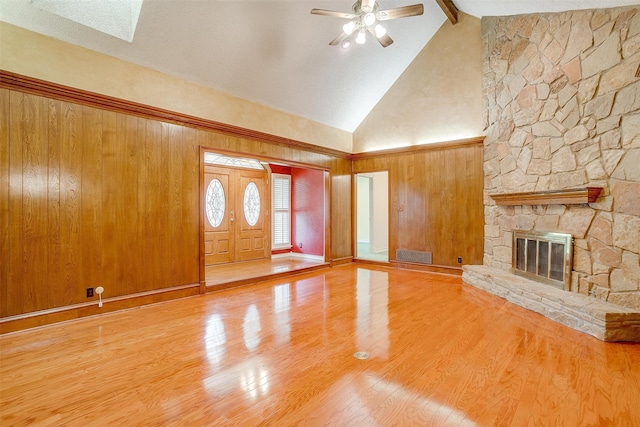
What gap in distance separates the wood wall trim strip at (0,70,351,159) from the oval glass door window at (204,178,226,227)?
238 centimetres

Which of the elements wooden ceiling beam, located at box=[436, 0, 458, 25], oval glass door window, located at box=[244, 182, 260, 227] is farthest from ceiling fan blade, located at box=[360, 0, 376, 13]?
oval glass door window, located at box=[244, 182, 260, 227]

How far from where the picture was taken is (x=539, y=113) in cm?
426

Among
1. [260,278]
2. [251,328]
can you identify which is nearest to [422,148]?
[260,278]

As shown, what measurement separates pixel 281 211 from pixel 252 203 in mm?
795

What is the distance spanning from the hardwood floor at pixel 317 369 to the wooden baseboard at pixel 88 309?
129 millimetres

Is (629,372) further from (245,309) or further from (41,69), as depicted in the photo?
(41,69)

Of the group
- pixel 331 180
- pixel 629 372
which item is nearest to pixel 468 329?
pixel 629 372

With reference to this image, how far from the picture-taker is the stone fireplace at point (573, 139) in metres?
3.16

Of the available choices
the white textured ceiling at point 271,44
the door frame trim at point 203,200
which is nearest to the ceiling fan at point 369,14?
the white textured ceiling at point 271,44

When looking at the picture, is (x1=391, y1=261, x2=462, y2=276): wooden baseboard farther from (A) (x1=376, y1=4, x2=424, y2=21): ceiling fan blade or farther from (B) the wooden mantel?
(A) (x1=376, y1=4, x2=424, y2=21): ceiling fan blade

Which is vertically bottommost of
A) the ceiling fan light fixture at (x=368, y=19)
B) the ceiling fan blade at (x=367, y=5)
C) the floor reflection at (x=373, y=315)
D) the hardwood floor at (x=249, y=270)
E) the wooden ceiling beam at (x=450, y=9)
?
the floor reflection at (x=373, y=315)

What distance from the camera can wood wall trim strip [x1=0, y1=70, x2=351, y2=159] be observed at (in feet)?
10.1

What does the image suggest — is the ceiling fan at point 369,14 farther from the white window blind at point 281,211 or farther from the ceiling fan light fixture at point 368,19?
the white window blind at point 281,211

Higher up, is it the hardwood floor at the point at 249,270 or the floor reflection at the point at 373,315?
the hardwood floor at the point at 249,270
